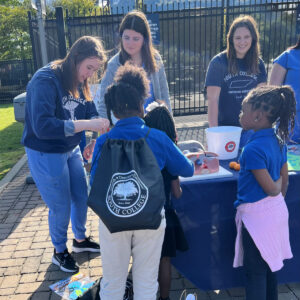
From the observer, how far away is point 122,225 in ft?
5.28

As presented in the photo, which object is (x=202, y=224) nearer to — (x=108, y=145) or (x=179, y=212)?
(x=179, y=212)

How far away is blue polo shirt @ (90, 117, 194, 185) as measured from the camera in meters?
1.70

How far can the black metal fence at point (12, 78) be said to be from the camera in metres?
15.6

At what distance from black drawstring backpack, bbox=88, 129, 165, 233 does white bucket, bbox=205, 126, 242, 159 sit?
79cm

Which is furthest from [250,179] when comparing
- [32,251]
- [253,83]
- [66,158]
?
[32,251]

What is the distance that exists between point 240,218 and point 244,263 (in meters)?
0.27

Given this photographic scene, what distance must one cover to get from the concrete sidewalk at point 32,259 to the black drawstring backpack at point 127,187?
46.5 inches

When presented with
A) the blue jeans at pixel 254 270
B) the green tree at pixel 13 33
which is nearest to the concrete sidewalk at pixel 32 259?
the blue jeans at pixel 254 270

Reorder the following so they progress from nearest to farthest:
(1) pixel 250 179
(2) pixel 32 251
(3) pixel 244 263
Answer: (1) pixel 250 179 < (3) pixel 244 263 < (2) pixel 32 251

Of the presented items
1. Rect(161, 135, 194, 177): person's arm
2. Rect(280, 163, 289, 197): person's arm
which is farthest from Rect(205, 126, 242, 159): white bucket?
Rect(161, 135, 194, 177): person's arm

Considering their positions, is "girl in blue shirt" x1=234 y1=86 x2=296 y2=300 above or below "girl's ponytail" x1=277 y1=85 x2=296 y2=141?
below

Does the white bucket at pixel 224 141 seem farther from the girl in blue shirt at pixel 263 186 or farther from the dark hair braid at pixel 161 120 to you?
the dark hair braid at pixel 161 120

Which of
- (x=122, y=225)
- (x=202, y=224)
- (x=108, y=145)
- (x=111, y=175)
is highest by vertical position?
(x=108, y=145)

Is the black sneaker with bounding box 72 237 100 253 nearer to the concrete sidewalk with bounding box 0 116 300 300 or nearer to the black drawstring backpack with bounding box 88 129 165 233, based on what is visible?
the concrete sidewalk with bounding box 0 116 300 300
